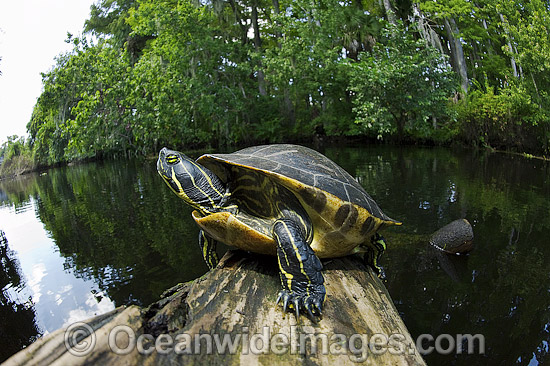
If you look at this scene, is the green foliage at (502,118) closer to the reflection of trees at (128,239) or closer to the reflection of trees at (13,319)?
the reflection of trees at (128,239)

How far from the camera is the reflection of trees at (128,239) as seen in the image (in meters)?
4.16

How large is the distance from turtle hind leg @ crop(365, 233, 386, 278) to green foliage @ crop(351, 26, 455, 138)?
13.3m

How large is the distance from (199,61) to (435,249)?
20724 mm

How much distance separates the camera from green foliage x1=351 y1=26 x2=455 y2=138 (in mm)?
15078

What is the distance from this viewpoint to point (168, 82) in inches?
778

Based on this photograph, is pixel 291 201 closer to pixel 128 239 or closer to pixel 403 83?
pixel 128 239

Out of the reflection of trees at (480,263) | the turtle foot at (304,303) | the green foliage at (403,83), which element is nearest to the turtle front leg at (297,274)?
the turtle foot at (304,303)

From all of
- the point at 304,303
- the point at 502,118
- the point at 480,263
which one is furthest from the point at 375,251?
the point at 502,118

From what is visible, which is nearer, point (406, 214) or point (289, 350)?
point (289, 350)

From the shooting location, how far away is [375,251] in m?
2.72

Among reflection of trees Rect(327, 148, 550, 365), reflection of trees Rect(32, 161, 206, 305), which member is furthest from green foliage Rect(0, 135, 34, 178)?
reflection of trees Rect(327, 148, 550, 365)

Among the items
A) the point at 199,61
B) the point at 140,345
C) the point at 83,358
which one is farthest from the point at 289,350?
the point at 199,61

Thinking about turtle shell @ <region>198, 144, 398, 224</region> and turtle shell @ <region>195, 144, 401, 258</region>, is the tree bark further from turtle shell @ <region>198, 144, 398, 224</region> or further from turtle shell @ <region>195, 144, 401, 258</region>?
turtle shell @ <region>195, 144, 401, 258</region>

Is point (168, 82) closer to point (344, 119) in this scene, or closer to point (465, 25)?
point (344, 119)
